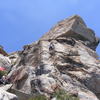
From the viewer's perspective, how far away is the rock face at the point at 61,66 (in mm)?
41125

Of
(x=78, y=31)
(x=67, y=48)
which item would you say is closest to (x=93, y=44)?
(x=78, y=31)

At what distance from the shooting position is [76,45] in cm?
5247

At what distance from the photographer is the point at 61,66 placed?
45469 millimetres

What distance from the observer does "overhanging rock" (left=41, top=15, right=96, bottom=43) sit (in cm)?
5603

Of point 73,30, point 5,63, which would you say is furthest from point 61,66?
point 5,63

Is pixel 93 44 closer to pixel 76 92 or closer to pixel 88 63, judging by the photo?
pixel 88 63

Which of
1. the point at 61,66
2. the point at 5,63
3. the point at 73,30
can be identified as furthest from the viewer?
the point at 5,63

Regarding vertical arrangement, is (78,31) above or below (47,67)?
above

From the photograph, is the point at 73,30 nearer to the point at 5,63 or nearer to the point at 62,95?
the point at 5,63

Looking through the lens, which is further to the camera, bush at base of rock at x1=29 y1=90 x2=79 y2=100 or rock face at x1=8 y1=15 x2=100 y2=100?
rock face at x1=8 y1=15 x2=100 y2=100

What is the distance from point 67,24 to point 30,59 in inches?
418

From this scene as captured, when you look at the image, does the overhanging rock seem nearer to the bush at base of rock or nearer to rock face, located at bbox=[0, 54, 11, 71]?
rock face, located at bbox=[0, 54, 11, 71]

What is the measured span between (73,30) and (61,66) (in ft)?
38.4

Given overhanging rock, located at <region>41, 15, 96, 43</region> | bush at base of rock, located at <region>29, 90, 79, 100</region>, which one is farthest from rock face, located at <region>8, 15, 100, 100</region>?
bush at base of rock, located at <region>29, 90, 79, 100</region>
